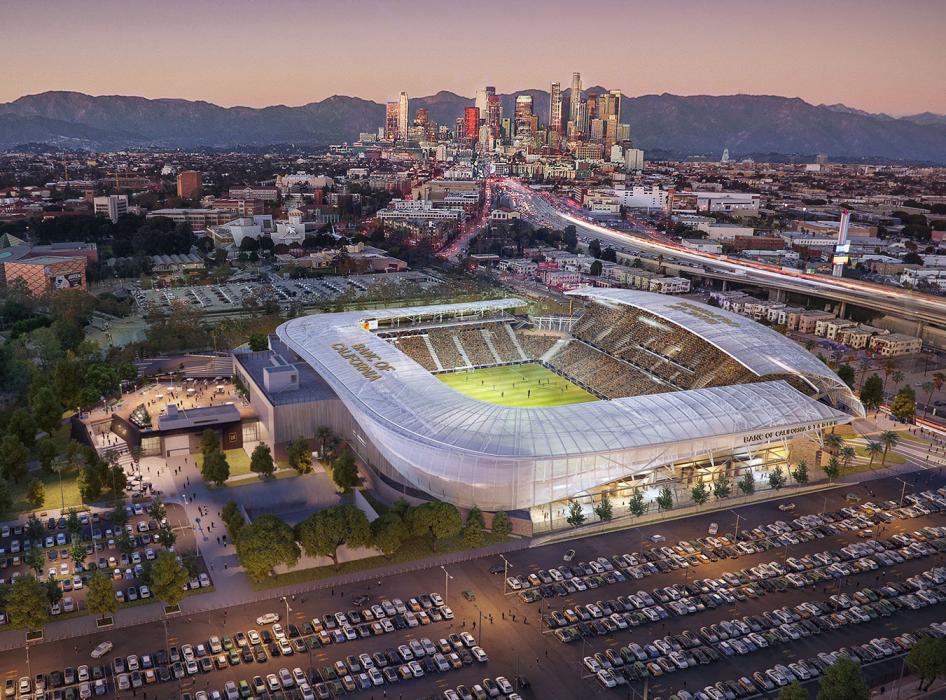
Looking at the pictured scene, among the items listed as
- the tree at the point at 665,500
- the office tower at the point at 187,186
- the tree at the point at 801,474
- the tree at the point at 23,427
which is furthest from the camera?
the office tower at the point at 187,186

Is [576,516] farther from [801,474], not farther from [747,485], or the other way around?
[801,474]

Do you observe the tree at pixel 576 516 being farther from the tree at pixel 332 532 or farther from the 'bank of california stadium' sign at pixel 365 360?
the 'bank of california stadium' sign at pixel 365 360

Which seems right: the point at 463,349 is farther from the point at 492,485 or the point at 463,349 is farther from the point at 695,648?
the point at 695,648

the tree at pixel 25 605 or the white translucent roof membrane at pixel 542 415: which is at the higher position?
the white translucent roof membrane at pixel 542 415

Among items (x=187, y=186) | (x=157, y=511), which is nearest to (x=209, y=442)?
(x=157, y=511)

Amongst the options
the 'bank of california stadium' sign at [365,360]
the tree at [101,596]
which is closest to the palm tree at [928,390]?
the 'bank of california stadium' sign at [365,360]

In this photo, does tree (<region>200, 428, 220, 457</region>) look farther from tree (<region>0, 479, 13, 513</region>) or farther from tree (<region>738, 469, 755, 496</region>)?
tree (<region>738, 469, 755, 496</region>)
